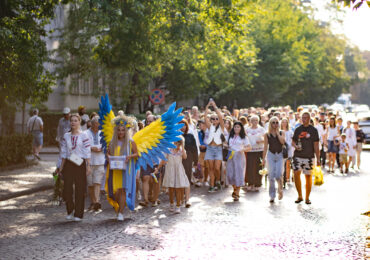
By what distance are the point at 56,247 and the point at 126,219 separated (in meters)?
2.48

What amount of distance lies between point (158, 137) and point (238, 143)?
3.42 m

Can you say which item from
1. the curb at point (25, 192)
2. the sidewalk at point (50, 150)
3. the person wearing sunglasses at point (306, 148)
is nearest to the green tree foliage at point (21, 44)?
the curb at point (25, 192)

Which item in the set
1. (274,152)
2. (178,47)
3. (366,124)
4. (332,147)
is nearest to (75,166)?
(274,152)

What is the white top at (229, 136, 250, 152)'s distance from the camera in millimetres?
14133

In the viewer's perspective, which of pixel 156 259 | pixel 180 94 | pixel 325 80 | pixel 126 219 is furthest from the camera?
pixel 325 80

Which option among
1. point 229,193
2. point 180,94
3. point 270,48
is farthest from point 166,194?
point 270,48

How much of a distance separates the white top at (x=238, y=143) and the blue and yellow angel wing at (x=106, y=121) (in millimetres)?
3706

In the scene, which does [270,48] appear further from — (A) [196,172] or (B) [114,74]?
(A) [196,172]

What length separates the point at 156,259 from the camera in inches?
303

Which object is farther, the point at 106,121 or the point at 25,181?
the point at 25,181

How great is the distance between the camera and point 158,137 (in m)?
11.1

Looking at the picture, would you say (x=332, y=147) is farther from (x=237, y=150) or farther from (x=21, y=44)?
(x=21, y=44)

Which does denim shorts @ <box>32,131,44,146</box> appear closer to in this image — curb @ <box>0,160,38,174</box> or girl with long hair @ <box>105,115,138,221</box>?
curb @ <box>0,160,38,174</box>

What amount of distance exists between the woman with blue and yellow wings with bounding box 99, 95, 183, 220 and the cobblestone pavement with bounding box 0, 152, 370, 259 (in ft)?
1.53
